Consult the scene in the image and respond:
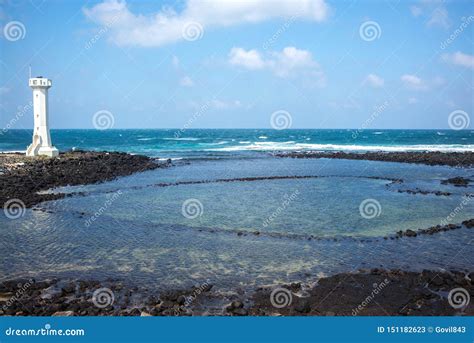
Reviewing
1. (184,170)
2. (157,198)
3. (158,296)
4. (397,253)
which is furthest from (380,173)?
(158,296)

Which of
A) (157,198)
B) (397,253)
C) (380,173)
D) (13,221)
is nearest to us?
(397,253)

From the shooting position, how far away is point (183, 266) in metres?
11.7

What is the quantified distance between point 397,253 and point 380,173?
23371mm

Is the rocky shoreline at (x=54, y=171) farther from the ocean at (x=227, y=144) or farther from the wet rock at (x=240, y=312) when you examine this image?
the ocean at (x=227, y=144)

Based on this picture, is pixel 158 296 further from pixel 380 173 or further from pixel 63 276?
pixel 380 173

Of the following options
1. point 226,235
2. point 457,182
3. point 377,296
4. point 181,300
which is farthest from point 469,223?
point 457,182

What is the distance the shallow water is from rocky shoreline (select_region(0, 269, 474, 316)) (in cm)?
69

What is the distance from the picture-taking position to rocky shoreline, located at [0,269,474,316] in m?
8.75

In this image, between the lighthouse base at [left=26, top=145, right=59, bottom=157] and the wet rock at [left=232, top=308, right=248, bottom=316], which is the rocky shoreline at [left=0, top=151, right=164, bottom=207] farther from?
the wet rock at [left=232, top=308, right=248, bottom=316]

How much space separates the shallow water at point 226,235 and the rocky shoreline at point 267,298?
2.28ft

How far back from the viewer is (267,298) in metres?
9.38

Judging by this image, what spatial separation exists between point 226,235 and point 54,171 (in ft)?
63.7

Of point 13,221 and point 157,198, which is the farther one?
point 157,198

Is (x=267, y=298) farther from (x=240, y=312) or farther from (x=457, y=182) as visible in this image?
(x=457, y=182)
